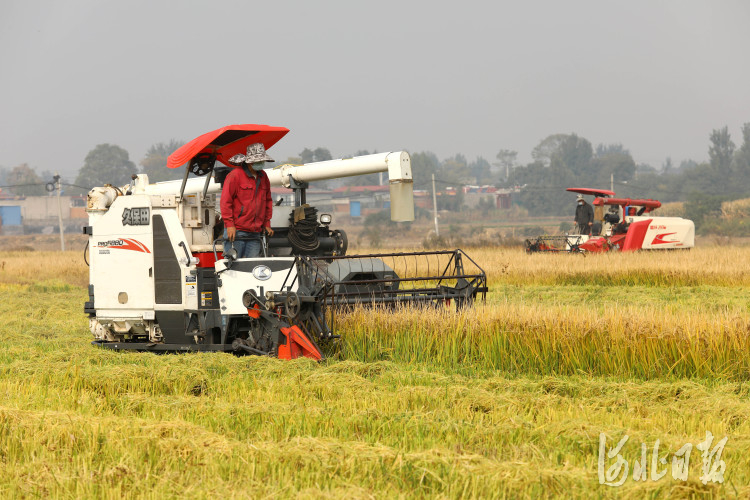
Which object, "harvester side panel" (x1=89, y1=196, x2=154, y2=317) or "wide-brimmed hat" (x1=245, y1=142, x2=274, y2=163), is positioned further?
"harvester side panel" (x1=89, y1=196, x2=154, y2=317)

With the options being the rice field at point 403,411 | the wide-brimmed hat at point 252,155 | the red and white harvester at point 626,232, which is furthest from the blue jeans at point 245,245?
the red and white harvester at point 626,232

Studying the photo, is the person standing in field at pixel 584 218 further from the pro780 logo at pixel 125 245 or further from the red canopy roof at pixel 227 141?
the pro780 logo at pixel 125 245

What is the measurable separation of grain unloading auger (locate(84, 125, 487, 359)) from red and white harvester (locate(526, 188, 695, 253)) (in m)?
15.4

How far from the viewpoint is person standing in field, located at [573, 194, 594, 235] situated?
26797 millimetres

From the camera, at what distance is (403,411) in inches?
251

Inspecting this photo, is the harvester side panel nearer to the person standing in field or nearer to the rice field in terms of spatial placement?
the rice field

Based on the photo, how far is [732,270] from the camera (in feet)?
63.4

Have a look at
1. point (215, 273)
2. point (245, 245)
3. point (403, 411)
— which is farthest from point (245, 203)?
point (403, 411)

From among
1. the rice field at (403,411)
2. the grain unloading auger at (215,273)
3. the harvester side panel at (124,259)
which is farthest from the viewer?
the harvester side panel at (124,259)

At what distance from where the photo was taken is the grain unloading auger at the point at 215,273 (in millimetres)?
9547

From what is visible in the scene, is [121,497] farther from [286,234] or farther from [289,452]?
[286,234]

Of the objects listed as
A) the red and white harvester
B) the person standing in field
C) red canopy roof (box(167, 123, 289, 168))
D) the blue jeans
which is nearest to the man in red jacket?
the blue jeans

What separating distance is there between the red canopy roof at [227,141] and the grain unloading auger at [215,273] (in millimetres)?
13

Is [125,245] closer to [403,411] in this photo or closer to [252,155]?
[252,155]
